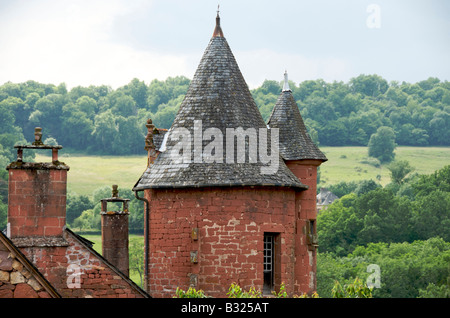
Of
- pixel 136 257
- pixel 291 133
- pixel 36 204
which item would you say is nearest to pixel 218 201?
pixel 291 133

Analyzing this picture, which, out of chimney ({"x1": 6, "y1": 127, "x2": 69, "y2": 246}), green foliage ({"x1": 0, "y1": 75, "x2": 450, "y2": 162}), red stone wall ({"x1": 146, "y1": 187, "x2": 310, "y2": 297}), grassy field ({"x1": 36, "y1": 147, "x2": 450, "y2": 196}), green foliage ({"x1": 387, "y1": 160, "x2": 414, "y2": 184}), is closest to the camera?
chimney ({"x1": 6, "y1": 127, "x2": 69, "y2": 246})

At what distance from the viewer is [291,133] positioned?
3331 centimetres

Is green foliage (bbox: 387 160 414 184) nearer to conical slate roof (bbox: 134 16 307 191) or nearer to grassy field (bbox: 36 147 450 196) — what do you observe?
grassy field (bbox: 36 147 450 196)

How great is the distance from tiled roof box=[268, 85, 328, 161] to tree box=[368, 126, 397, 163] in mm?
129421

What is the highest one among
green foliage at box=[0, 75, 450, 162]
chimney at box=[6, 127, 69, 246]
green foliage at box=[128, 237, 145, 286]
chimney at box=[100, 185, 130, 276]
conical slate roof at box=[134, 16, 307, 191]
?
green foliage at box=[0, 75, 450, 162]

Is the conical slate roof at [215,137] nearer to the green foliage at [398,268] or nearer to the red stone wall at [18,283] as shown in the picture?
the red stone wall at [18,283]

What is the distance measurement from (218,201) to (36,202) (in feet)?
22.4

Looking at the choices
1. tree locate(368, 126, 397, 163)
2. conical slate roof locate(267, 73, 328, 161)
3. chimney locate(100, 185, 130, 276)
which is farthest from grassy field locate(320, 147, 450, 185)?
chimney locate(100, 185, 130, 276)

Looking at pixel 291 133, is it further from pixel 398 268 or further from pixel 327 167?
pixel 327 167

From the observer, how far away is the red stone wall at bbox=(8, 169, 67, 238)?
24219mm

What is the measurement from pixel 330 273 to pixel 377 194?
22.7m

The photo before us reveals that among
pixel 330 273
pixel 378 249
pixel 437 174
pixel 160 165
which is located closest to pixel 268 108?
pixel 437 174

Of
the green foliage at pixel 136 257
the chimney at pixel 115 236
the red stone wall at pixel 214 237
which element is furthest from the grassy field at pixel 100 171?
the red stone wall at pixel 214 237

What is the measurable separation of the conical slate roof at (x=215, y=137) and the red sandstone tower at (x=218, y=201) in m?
0.03
